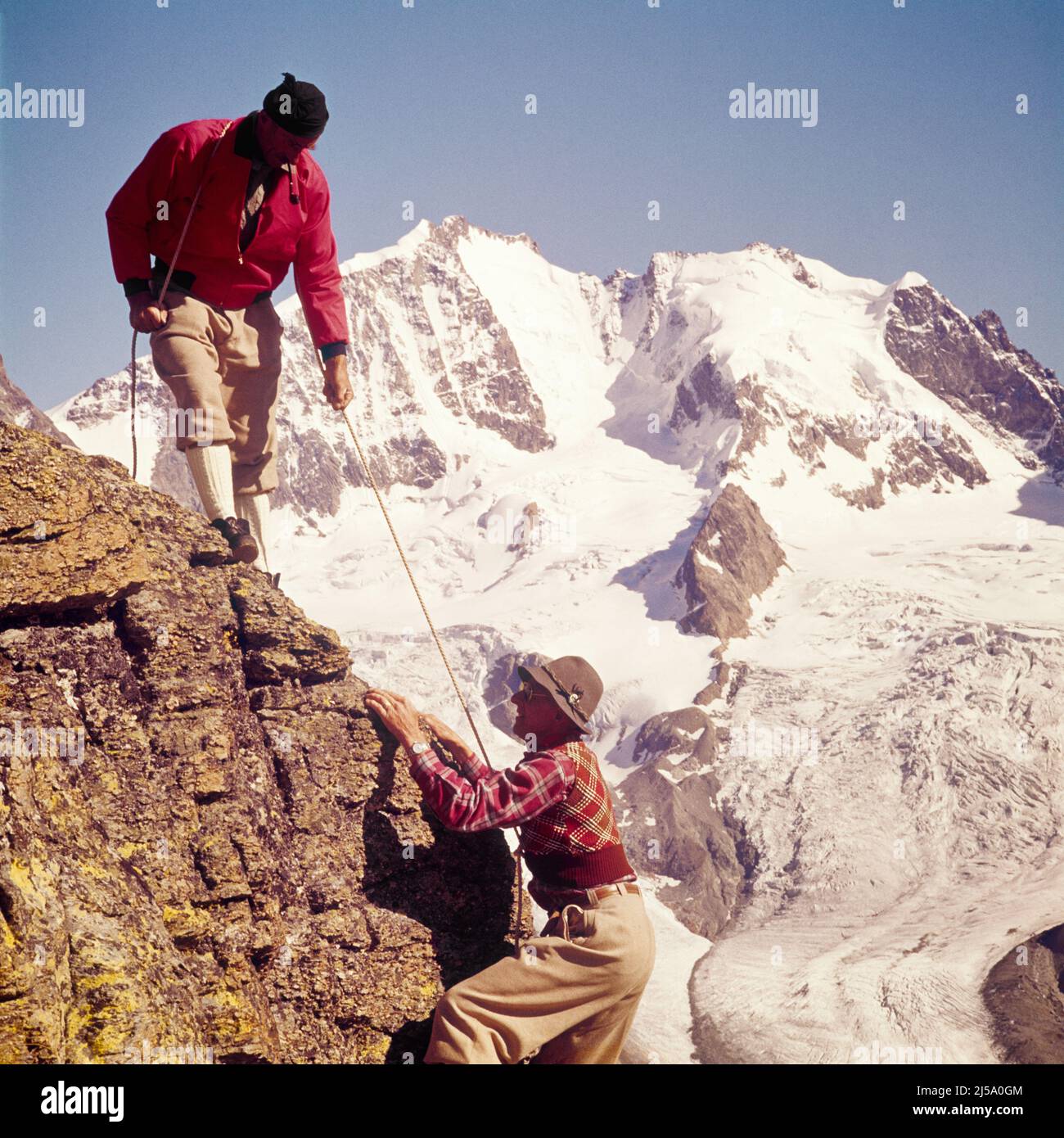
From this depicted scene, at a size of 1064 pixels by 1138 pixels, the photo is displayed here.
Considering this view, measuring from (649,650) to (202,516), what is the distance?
158 metres

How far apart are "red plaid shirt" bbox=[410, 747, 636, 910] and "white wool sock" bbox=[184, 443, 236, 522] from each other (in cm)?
297

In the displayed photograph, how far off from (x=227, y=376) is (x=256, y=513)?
1.18 meters

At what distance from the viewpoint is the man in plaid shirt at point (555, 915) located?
5.99 metres

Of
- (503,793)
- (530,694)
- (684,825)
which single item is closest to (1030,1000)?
(684,825)

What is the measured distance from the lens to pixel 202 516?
28.7 feet

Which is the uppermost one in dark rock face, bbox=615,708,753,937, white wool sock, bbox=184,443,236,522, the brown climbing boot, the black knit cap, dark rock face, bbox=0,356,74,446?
the black knit cap

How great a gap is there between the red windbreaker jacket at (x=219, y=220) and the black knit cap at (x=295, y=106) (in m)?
0.32

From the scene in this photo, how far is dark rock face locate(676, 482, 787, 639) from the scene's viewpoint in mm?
165000

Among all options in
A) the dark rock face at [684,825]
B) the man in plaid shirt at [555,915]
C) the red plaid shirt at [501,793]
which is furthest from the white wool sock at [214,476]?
the dark rock face at [684,825]

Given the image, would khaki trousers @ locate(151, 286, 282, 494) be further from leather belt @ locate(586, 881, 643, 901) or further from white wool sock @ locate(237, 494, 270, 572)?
leather belt @ locate(586, 881, 643, 901)

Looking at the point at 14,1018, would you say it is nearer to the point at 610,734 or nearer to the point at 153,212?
the point at 153,212

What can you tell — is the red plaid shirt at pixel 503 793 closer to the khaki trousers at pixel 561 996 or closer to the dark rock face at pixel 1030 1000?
the khaki trousers at pixel 561 996

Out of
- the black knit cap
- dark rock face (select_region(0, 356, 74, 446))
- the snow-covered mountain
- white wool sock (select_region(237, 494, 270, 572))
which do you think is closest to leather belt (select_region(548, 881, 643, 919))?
white wool sock (select_region(237, 494, 270, 572))
